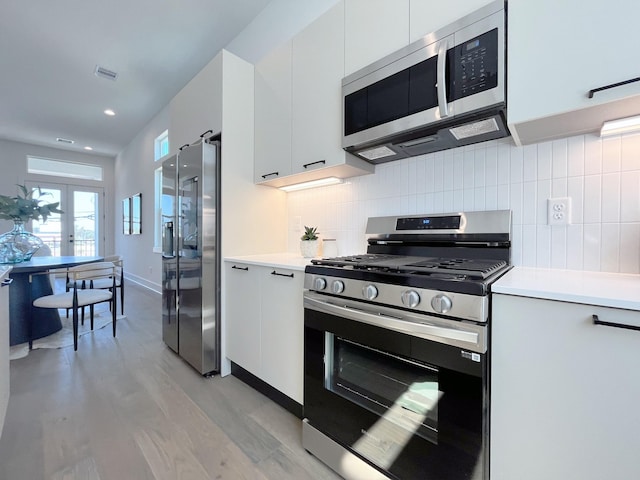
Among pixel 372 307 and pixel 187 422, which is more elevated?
pixel 372 307

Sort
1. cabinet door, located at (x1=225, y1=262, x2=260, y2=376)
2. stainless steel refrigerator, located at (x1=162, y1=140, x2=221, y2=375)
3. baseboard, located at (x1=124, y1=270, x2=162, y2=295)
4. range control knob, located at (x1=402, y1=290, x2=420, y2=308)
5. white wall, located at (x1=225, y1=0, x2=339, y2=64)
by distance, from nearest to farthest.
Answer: range control knob, located at (x1=402, y1=290, x2=420, y2=308), cabinet door, located at (x1=225, y1=262, x2=260, y2=376), stainless steel refrigerator, located at (x1=162, y1=140, x2=221, y2=375), white wall, located at (x1=225, y1=0, x2=339, y2=64), baseboard, located at (x1=124, y1=270, x2=162, y2=295)

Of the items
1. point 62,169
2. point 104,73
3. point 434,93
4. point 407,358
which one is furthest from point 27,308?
point 62,169

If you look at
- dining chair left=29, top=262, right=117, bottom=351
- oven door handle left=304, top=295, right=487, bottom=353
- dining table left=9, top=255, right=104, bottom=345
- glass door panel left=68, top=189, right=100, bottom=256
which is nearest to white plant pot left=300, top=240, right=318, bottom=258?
oven door handle left=304, top=295, right=487, bottom=353

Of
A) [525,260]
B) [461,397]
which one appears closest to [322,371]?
[461,397]

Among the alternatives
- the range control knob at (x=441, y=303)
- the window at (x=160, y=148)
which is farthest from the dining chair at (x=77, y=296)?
the range control knob at (x=441, y=303)

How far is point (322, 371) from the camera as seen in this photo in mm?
1322

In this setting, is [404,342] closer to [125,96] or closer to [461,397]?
[461,397]

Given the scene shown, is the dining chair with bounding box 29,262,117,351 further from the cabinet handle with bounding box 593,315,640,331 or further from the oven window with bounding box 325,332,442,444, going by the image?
the cabinet handle with bounding box 593,315,640,331

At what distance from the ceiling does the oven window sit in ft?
9.94

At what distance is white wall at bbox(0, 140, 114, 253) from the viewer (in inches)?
236

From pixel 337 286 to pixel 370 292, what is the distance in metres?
0.17

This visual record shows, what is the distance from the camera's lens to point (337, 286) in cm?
124

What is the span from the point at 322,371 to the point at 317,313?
26 cm

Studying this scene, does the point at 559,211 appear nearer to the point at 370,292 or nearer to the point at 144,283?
the point at 370,292
